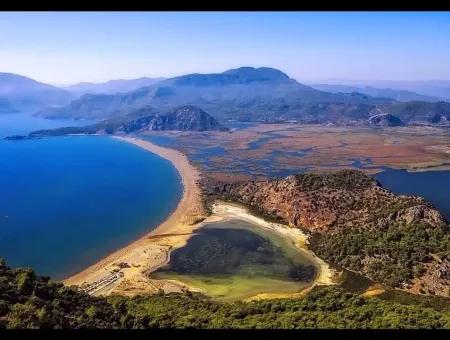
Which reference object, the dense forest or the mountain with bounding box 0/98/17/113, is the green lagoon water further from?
the mountain with bounding box 0/98/17/113

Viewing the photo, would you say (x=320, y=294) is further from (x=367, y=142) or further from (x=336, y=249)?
(x=367, y=142)

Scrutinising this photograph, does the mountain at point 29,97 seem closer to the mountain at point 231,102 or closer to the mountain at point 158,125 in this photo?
the mountain at point 231,102

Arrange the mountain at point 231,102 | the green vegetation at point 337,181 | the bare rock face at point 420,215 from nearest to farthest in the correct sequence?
the bare rock face at point 420,215 < the green vegetation at point 337,181 < the mountain at point 231,102

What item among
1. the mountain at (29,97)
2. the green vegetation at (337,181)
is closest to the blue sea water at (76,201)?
the green vegetation at (337,181)

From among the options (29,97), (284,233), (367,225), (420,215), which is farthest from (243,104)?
(420,215)

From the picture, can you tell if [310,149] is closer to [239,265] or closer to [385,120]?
[385,120]

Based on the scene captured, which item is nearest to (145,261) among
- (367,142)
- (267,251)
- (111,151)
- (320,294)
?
A: (267,251)
